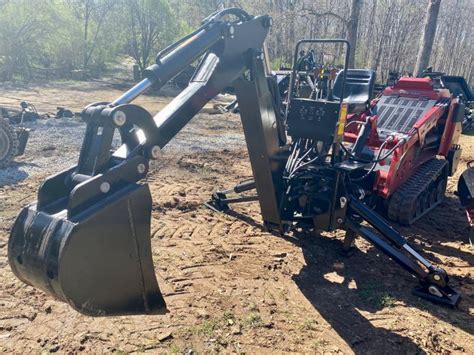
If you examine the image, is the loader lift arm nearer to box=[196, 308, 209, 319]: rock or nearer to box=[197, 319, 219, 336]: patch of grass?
box=[197, 319, 219, 336]: patch of grass

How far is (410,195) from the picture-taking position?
554 cm

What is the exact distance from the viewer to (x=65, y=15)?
23.6 meters

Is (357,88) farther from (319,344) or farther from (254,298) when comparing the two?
(319,344)

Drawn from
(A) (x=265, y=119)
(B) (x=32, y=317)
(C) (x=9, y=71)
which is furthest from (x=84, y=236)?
(C) (x=9, y=71)

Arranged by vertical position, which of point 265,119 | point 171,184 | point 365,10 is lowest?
point 171,184

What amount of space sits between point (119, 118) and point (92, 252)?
0.72 metres

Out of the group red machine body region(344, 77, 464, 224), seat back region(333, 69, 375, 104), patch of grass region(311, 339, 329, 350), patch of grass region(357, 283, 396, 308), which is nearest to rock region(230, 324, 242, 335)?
patch of grass region(311, 339, 329, 350)

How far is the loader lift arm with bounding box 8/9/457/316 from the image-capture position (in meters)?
2.11

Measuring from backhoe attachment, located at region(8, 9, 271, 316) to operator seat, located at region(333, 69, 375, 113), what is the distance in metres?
3.10

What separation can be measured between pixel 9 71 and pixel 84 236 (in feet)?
71.1

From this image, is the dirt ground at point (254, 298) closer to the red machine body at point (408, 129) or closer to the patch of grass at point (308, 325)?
the patch of grass at point (308, 325)

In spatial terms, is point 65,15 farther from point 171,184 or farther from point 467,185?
point 467,185

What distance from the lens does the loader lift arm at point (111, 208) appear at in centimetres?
211

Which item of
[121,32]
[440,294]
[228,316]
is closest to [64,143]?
[228,316]
